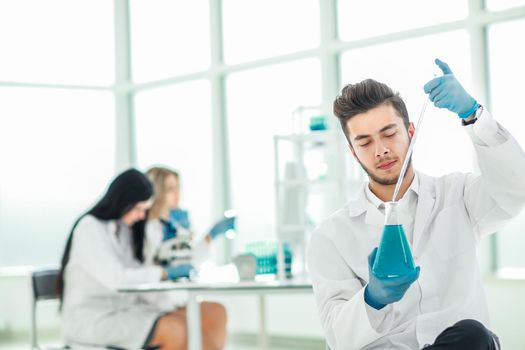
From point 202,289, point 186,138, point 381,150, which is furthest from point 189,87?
point 381,150

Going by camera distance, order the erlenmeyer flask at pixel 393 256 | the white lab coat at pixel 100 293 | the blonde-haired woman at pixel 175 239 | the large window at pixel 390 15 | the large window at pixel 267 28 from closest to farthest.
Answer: the erlenmeyer flask at pixel 393 256, the white lab coat at pixel 100 293, the blonde-haired woman at pixel 175 239, the large window at pixel 390 15, the large window at pixel 267 28

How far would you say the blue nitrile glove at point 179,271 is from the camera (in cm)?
355

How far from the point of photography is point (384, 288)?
1.61m

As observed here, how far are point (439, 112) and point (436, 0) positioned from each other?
65 centimetres

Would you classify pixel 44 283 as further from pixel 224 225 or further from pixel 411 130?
pixel 411 130

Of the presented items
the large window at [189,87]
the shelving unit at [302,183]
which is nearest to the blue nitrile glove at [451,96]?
the shelving unit at [302,183]

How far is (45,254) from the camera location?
623 cm

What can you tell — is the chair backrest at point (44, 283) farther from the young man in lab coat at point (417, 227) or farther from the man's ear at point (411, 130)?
the man's ear at point (411, 130)

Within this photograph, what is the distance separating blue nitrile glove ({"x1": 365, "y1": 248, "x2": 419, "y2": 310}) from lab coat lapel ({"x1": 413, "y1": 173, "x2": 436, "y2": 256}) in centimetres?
24

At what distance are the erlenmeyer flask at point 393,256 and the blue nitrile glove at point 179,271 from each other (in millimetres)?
2047

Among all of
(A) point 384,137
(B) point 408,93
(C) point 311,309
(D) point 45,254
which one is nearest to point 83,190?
(D) point 45,254

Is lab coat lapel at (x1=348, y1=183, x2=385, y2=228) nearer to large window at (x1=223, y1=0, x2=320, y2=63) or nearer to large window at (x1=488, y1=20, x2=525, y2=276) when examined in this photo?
large window at (x1=488, y1=20, x2=525, y2=276)

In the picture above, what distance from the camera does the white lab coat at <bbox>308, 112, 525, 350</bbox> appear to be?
5.84 ft

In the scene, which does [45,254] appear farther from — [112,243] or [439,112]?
[439,112]
